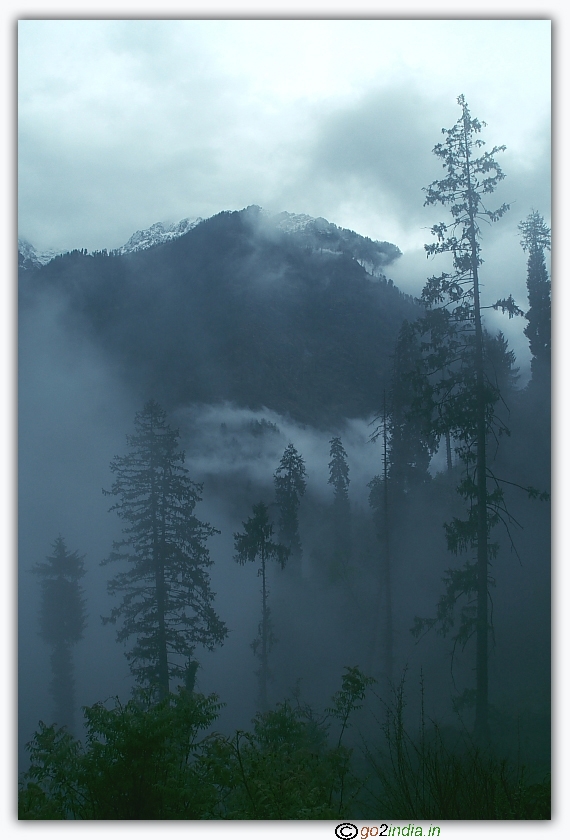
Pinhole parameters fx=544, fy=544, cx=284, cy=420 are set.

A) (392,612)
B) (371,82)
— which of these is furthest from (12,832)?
(371,82)

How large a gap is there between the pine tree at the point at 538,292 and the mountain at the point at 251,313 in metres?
1.29

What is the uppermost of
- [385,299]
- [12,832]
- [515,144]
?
[515,144]

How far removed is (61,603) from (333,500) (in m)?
3.20

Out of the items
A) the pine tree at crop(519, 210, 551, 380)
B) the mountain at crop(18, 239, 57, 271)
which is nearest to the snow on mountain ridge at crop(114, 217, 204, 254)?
the mountain at crop(18, 239, 57, 271)

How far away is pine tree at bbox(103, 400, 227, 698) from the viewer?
20.0 ft

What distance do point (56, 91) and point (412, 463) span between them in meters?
5.82

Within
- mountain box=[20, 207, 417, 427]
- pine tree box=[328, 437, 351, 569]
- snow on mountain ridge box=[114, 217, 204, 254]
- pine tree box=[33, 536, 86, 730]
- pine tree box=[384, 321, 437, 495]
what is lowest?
pine tree box=[33, 536, 86, 730]

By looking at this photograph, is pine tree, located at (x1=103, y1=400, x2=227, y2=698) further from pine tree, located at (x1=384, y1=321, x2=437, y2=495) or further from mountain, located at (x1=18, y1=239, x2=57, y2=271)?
pine tree, located at (x1=384, y1=321, x2=437, y2=495)

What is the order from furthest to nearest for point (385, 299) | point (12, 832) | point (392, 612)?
point (385, 299) < point (392, 612) < point (12, 832)

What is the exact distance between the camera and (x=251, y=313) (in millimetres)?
6543

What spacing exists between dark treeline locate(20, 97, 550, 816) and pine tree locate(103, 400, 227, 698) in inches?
0.9

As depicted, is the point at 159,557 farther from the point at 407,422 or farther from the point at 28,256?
the point at 28,256

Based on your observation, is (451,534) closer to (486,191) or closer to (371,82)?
(486,191)
